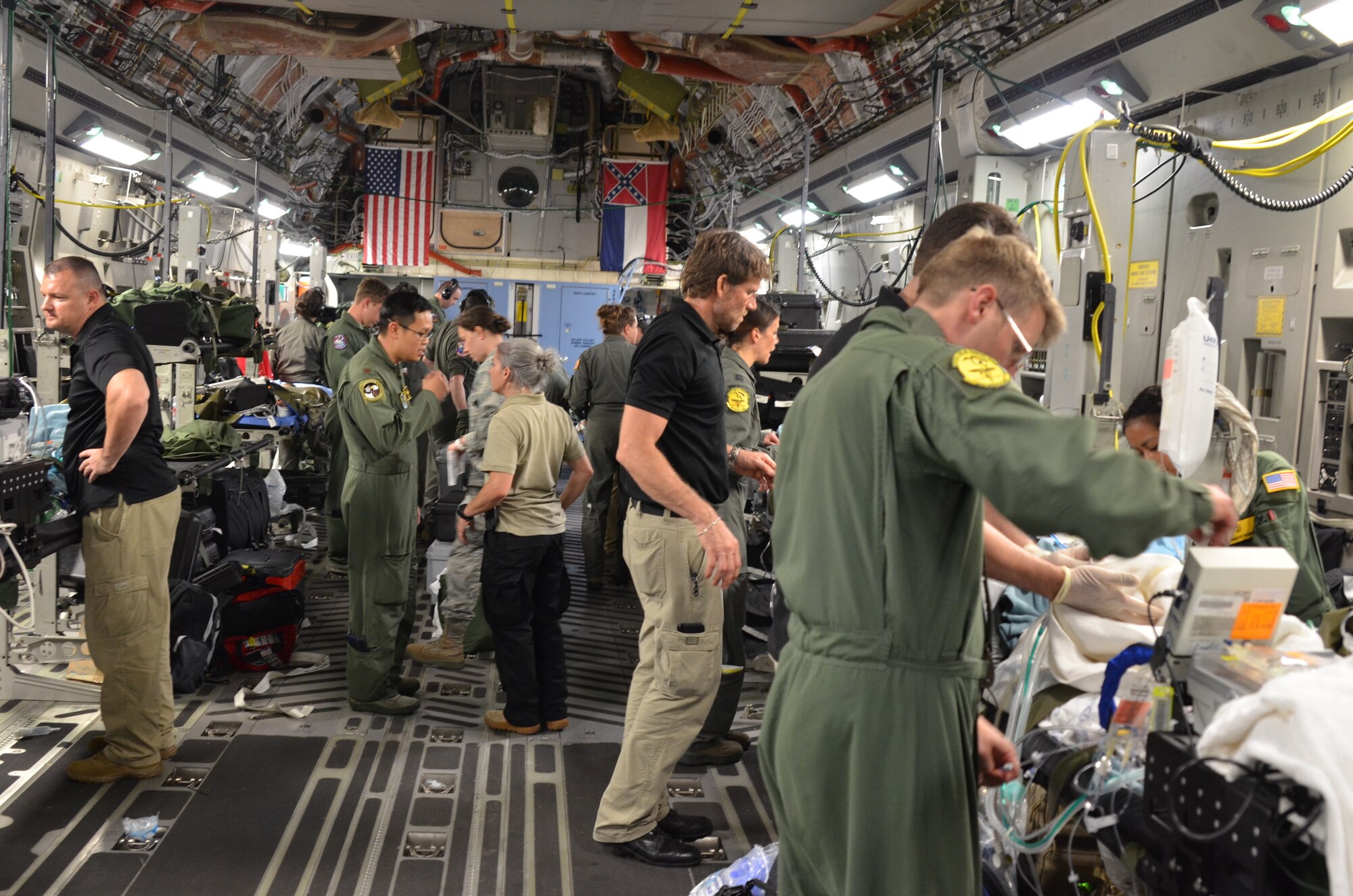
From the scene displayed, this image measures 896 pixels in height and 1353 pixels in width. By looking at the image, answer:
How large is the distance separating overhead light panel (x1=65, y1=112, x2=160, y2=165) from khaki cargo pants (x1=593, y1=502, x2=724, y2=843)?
628 cm

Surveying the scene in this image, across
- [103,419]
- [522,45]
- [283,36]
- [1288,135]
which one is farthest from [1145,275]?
[522,45]

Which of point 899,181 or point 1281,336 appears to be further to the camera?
point 899,181

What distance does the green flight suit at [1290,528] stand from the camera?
3.16 metres

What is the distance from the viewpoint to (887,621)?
171 cm

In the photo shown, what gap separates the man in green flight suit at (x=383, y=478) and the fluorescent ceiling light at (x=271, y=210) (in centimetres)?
899

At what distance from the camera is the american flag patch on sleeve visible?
3.22 m

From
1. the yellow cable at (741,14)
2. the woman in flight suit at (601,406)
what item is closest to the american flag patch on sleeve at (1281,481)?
the yellow cable at (741,14)

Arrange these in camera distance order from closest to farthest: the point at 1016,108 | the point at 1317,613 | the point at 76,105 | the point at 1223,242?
the point at 1317,613 < the point at 1223,242 < the point at 1016,108 < the point at 76,105

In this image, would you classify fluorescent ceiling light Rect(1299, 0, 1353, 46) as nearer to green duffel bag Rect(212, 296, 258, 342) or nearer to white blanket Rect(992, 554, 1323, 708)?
white blanket Rect(992, 554, 1323, 708)

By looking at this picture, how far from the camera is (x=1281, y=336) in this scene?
4.49 metres

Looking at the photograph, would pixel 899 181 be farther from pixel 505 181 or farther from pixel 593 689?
pixel 505 181

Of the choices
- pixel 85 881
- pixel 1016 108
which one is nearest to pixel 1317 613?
pixel 1016 108

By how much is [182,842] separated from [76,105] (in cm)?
580

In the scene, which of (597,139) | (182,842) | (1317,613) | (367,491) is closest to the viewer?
(1317,613)
